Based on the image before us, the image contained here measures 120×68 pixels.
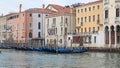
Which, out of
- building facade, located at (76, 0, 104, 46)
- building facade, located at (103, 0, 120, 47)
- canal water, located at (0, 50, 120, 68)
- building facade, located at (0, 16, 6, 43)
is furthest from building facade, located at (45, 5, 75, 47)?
canal water, located at (0, 50, 120, 68)

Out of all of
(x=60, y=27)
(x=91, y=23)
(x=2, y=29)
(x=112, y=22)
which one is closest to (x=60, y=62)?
(x=112, y=22)

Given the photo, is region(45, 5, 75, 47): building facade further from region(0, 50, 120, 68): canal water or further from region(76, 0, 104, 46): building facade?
region(0, 50, 120, 68): canal water

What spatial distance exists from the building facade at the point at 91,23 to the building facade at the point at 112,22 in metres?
1.40

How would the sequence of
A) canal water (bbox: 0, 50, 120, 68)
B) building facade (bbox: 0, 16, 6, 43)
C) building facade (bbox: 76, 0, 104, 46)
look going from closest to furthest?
canal water (bbox: 0, 50, 120, 68) < building facade (bbox: 76, 0, 104, 46) < building facade (bbox: 0, 16, 6, 43)

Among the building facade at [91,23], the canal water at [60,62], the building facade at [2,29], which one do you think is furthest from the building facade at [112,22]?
the building facade at [2,29]

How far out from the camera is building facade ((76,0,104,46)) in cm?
6112

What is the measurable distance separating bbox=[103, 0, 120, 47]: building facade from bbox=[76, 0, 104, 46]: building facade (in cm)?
140

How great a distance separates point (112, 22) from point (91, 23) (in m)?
7.51

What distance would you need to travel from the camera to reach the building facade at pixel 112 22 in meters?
56.9

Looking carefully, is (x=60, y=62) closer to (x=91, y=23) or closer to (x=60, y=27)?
(x=91, y=23)

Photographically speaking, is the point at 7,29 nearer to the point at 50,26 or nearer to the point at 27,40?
the point at 27,40

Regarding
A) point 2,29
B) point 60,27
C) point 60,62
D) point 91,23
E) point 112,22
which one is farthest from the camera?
point 2,29

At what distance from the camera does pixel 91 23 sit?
213 ft

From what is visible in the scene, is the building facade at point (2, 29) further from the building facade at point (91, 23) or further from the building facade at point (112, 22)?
the building facade at point (112, 22)
